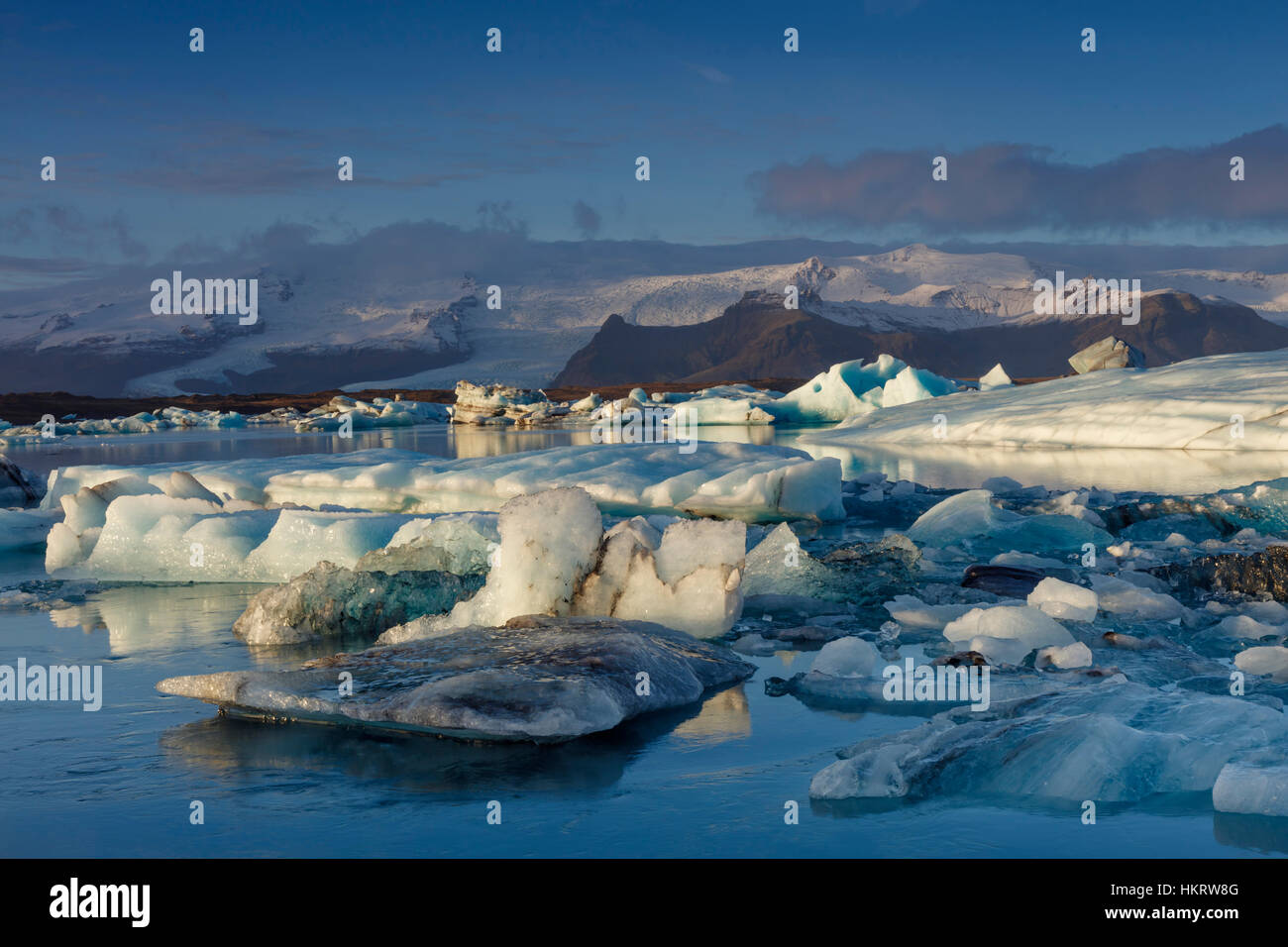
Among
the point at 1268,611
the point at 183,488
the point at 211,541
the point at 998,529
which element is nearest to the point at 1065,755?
the point at 1268,611

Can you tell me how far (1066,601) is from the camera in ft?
16.4

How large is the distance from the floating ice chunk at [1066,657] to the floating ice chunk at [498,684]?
1.11m

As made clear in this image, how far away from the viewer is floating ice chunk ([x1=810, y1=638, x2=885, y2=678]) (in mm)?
4035

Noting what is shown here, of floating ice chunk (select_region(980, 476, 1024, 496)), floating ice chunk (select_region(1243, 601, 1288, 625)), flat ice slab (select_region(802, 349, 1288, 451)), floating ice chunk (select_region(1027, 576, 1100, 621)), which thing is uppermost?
flat ice slab (select_region(802, 349, 1288, 451))

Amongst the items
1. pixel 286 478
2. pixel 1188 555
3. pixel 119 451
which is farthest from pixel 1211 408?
pixel 119 451

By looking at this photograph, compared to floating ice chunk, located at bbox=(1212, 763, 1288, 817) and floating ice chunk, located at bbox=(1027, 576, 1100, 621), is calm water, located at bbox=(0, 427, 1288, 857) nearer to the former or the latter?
floating ice chunk, located at bbox=(1212, 763, 1288, 817)

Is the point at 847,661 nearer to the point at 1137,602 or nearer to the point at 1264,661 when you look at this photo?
the point at 1264,661

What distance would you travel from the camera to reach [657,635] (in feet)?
14.1

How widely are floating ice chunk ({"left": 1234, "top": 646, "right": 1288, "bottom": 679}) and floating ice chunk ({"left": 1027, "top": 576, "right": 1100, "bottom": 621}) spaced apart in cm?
88

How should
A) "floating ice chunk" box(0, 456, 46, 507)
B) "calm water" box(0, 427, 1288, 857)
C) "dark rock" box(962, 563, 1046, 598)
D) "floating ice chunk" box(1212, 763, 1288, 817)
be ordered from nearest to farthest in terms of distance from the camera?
"calm water" box(0, 427, 1288, 857) → "floating ice chunk" box(1212, 763, 1288, 817) → "dark rock" box(962, 563, 1046, 598) → "floating ice chunk" box(0, 456, 46, 507)

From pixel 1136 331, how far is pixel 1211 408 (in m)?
151

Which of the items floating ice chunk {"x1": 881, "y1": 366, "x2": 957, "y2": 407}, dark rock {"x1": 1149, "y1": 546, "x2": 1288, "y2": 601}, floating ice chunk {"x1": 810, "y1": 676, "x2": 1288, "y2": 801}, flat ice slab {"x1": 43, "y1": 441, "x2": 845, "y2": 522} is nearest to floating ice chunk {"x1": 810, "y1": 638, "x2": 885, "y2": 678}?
floating ice chunk {"x1": 810, "y1": 676, "x2": 1288, "y2": 801}

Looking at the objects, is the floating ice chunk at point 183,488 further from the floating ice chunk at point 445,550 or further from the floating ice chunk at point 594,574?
the floating ice chunk at point 594,574

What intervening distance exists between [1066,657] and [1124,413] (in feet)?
53.2
